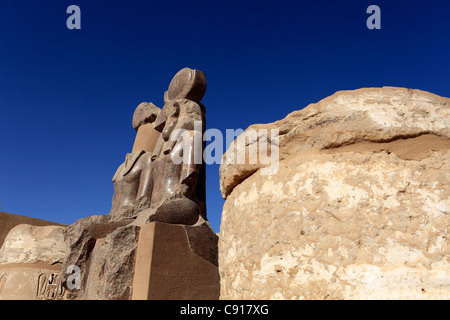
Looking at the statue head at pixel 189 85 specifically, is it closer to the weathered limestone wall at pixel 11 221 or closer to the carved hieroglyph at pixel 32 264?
the carved hieroglyph at pixel 32 264

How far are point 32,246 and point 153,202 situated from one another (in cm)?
191

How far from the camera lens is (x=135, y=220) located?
3.32 meters

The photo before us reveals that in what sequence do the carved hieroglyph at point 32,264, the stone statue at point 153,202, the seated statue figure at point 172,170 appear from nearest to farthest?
the stone statue at point 153,202 < the seated statue figure at point 172,170 < the carved hieroglyph at point 32,264

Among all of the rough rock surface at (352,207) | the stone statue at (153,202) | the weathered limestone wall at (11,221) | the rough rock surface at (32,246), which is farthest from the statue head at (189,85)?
the weathered limestone wall at (11,221)

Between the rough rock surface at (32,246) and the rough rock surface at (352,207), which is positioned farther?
the rough rock surface at (32,246)

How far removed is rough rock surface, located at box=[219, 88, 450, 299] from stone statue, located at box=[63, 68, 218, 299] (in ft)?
5.11

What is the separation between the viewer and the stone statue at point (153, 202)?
3.03 metres

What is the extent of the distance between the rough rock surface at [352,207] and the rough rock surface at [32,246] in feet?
12.1

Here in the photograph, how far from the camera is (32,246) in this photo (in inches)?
181

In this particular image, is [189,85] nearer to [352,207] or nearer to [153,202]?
[153,202]

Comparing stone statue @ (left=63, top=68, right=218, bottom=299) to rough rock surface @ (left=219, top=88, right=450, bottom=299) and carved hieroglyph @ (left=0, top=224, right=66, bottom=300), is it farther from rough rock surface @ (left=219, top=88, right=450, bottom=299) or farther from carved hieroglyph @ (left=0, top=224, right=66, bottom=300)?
rough rock surface @ (left=219, top=88, right=450, bottom=299)

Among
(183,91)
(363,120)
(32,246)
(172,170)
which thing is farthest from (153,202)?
(363,120)

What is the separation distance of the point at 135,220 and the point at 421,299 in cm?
258
